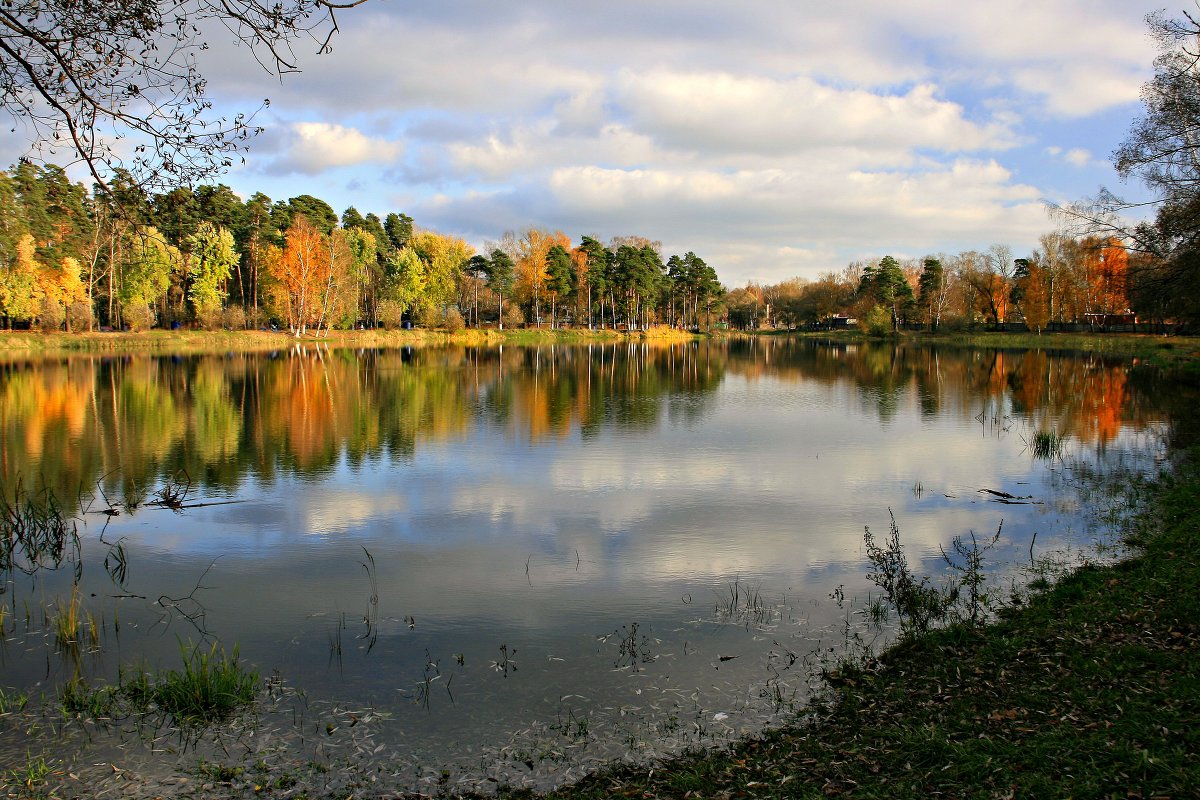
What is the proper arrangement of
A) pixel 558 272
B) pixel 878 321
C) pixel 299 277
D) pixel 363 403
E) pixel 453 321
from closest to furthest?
1. pixel 363 403
2. pixel 299 277
3. pixel 453 321
4. pixel 558 272
5. pixel 878 321

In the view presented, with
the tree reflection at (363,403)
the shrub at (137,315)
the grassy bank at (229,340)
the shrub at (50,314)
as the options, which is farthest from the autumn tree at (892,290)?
the shrub at (50,314)

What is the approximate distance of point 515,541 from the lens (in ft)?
36.1

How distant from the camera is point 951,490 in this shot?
14.2 m

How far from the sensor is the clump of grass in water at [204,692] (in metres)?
5.93

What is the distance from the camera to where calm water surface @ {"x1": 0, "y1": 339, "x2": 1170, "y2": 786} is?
627 cm

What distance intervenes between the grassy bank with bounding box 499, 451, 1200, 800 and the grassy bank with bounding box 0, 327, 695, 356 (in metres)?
58.0

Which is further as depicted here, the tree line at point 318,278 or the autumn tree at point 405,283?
the autumn tree at point 405,283

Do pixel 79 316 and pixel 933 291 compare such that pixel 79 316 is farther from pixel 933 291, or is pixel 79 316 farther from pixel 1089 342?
pixel 933 291

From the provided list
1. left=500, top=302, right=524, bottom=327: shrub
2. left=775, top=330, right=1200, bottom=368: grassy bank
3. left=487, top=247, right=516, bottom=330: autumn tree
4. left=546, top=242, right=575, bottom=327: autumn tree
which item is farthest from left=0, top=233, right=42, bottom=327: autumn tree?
left=775, top=330, right=1200, bottom=368: grassy bank

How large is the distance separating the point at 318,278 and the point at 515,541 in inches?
2403

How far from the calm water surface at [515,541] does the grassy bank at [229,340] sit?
28976 millimetres

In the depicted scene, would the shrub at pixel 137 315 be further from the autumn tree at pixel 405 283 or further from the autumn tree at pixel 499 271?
the autumn tree at pixel 499 271

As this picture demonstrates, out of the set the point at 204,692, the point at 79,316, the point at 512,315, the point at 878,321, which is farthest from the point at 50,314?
the point at 878,321

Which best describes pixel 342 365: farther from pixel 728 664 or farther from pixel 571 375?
pixel 728 664
